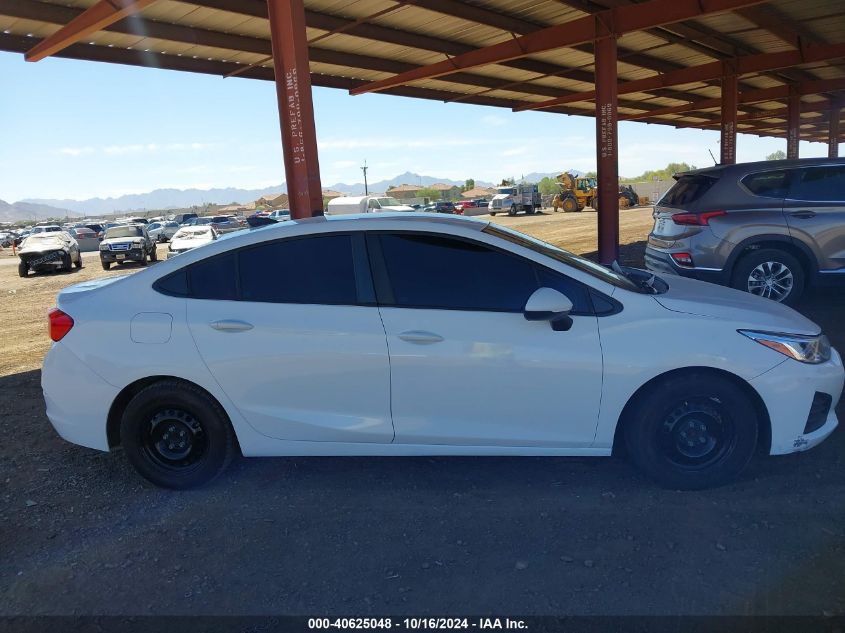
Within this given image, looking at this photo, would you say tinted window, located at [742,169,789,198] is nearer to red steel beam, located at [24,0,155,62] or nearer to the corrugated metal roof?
the corrugated metal roof

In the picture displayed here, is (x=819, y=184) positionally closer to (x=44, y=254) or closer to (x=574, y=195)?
(x=44, y=254)

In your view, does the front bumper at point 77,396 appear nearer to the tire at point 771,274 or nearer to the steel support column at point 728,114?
the tire at point 771,274

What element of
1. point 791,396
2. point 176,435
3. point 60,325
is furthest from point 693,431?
point 60,325

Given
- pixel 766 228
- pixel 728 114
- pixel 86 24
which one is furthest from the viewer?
pixel 728 114

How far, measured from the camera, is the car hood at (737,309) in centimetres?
338

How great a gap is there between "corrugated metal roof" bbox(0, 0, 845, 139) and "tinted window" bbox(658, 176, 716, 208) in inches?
236

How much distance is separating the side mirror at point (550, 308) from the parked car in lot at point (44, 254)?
823 inches

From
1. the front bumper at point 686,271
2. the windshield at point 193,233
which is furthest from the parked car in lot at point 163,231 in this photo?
the front bumper at point 686,271

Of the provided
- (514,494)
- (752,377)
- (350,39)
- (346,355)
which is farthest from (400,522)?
(350,39)

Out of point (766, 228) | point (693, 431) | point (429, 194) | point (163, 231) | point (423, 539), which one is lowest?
point (423, 539)

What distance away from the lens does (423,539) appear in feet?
10.2

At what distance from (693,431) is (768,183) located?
507cm

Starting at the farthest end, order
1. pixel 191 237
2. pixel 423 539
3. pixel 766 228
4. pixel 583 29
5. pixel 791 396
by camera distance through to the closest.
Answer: pixel 191 237 → pixel 583 29 → pixel 766 228 → pixel 791 396 → pixel 423 539

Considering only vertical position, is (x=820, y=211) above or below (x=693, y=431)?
above
